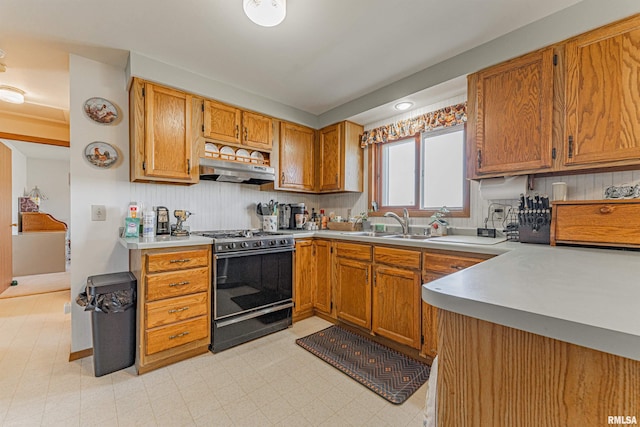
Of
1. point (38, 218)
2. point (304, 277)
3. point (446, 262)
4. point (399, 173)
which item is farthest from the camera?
point (38, 218)

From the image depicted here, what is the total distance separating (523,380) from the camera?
1.91 ft

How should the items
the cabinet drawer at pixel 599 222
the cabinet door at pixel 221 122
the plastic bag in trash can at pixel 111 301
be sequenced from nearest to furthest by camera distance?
the cabinet drawer at pixel 599 222
the plastic bag in trash can at pixel 111 301
the cabinet door at pixel 221 122

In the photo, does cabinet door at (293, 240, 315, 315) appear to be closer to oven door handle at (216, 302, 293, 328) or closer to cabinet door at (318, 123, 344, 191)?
oven door handle at (216, 302, 293, 328)

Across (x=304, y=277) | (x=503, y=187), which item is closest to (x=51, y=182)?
(x=304, y=277)

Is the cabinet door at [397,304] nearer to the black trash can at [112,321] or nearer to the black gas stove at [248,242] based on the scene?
the black gas stove at [248,242]

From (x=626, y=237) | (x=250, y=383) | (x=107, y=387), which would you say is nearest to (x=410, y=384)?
(x=250, y=383)

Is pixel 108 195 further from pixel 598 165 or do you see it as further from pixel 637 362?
pixel 598 165

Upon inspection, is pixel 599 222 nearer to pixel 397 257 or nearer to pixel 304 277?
pixel 397 257

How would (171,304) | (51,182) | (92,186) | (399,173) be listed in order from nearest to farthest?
(171,304) → (92,186) → (399,173) → (51,182)

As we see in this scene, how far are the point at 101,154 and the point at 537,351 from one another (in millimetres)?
3035

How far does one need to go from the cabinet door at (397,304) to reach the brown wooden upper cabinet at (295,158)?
149 cm

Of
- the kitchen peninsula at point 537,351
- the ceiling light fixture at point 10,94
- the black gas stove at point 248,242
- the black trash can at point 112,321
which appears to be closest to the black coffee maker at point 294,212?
the black gas stove at point 248,242

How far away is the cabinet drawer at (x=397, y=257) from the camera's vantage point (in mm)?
2127

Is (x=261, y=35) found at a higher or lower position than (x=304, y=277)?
higher
